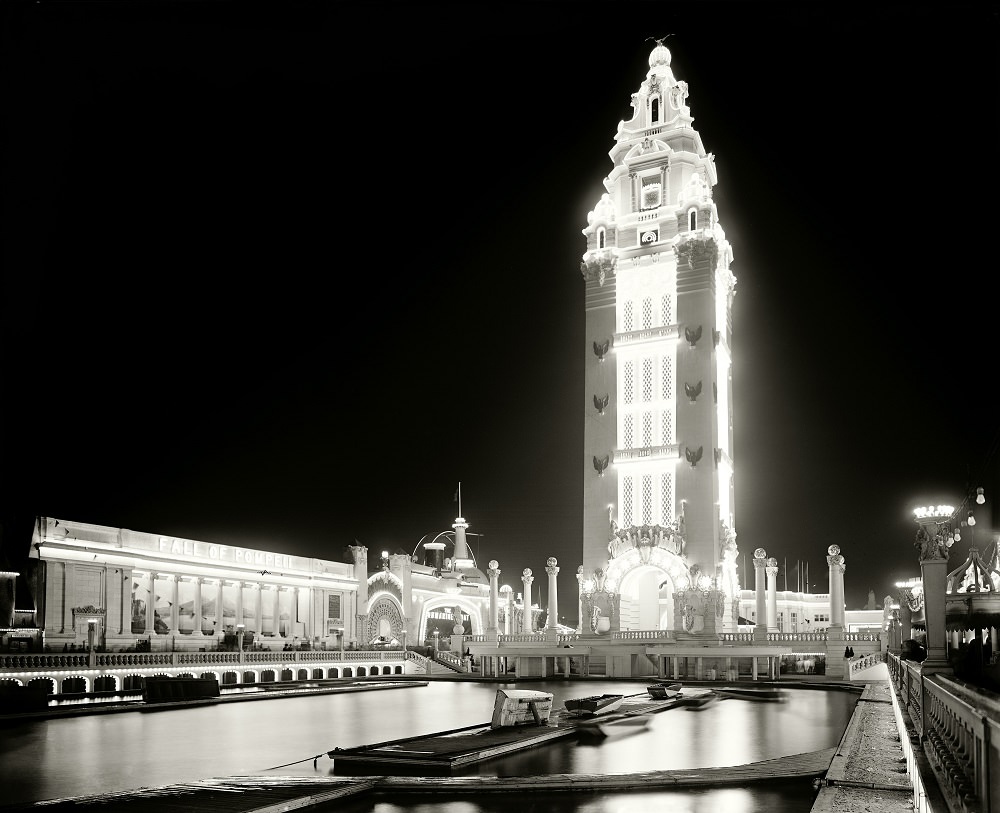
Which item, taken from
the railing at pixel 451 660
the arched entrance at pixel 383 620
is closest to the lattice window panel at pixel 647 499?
the railing at pixel 451 660

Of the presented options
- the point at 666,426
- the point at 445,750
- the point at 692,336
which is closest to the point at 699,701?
the point at 445,750

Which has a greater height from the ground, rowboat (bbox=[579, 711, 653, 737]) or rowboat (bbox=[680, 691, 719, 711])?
rowboat (bbox=[579, 711, 653, 737])

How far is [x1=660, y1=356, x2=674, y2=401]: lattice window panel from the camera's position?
59.6 meters

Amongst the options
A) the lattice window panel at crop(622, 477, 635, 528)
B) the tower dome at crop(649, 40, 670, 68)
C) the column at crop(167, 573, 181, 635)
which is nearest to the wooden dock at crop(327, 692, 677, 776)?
the column at crop(167, 573, 181, 635)

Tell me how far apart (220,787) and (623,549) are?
46.4 m

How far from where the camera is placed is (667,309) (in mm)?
60906

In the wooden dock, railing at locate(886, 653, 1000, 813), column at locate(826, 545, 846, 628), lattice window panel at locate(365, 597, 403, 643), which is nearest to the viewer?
railing at locate(886, 653, 1000, 813)

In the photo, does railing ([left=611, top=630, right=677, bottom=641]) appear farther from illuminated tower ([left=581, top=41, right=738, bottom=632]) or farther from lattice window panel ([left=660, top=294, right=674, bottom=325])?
lattice window panel ([left=660, top=294, right=674, bottom=325])

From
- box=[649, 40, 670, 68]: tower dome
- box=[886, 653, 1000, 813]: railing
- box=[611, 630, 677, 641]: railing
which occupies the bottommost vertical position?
box=[611, 630, 677, 641]: railing

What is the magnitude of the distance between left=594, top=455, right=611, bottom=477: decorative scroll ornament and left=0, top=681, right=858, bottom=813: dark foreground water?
30830 mm

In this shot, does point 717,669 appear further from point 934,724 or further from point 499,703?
point 934,724

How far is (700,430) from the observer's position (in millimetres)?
57438

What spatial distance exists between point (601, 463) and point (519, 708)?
4102 centimetres

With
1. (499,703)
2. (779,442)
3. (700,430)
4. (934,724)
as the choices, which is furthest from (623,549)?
(934,724)
